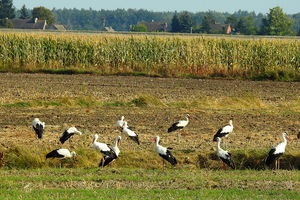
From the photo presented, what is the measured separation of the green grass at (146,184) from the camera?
48.0ft

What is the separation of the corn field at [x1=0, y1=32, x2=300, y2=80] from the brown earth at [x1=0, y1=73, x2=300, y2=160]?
4181 millimetres

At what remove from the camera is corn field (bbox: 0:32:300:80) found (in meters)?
47.1

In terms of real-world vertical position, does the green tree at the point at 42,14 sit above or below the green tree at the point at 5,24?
below

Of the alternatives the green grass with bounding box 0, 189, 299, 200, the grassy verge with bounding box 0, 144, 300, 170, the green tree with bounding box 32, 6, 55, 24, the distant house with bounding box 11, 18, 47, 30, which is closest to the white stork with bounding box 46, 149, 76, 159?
the grassy verge with bounding box 0, 144, 300, 170

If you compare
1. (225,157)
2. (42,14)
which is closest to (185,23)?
(42,14)

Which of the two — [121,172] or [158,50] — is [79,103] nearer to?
[121,172]

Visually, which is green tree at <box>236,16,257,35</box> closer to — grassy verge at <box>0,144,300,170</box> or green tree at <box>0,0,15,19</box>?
green tree at <box>0,0,15,19</box>

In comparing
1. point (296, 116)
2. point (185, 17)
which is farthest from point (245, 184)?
point (185, 17)

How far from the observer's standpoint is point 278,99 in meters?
33.7

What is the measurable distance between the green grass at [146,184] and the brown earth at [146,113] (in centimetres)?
306

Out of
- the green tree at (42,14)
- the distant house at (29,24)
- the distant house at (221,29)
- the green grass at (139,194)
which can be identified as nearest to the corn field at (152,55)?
the green grass at (139,194)

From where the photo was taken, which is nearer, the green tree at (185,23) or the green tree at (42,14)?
the green tree at (185,23)

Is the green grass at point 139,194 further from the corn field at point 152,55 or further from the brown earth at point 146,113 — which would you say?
the corn field at point 152,55

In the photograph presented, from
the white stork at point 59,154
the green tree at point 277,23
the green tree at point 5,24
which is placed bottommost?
the green tree at point 5,24
